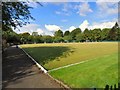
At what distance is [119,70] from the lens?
1450 centimetres

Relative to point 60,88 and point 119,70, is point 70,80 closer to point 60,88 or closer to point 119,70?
point 60,88

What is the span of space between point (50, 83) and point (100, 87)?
12.3 ft

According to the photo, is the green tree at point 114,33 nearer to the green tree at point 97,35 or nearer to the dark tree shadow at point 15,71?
the green tree at point 97,35

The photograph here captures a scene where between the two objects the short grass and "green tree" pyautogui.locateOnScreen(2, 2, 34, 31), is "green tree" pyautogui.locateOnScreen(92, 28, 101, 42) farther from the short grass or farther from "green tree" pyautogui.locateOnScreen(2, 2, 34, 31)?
"green tree" pyautogui.locateOnScreen(2, 2, 34, 31)

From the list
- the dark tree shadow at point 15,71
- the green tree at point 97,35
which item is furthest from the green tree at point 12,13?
the green tree at point 97,35

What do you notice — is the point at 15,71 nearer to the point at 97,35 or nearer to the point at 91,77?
the point at 91,77

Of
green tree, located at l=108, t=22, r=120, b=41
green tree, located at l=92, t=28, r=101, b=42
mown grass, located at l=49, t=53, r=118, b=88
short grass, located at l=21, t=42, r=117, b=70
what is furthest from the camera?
green tree, located at l=92, t=28, r=101, b=42

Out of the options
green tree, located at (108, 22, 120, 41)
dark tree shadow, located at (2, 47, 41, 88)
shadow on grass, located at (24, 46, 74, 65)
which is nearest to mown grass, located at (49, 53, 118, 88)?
dark tree shadow, located at (2, 47, 41, 88)

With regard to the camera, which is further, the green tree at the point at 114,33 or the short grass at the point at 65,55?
the green tree at the point at 114,33

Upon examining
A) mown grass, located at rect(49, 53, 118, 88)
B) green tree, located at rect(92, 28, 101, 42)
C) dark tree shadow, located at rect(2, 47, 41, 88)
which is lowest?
dark tree shadow, located at rect(2, 47, 41, 88)

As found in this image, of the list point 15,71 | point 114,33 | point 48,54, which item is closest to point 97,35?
point 114,33

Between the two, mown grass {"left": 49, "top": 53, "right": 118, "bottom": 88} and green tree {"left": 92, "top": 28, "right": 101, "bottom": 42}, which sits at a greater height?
green tree {"left": 92, "top": 28, "right": 101, "bottom": 42}

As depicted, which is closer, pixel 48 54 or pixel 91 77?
pixel 91 77


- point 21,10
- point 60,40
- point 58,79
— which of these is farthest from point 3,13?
point 60,40
